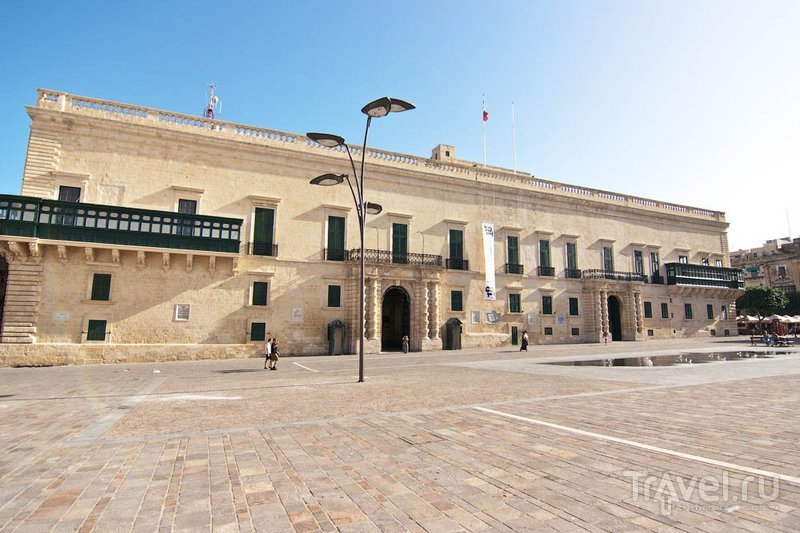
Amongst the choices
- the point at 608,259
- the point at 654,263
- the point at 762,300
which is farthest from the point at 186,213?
the point at 762,300

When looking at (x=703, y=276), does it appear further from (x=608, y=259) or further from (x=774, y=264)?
(x=774, y=264)

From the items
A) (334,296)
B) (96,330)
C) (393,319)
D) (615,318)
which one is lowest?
(96,330)

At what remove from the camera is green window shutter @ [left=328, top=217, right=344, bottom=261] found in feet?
84.2

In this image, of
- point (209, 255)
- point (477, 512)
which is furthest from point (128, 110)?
point (477, 512)

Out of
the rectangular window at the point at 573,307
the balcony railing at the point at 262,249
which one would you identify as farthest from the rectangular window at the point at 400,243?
the rectangular window at the point at 573,307

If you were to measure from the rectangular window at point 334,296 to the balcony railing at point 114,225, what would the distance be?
6.02m

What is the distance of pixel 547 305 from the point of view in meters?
32.1

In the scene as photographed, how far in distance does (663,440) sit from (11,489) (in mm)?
6733

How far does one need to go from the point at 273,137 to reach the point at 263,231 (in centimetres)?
600

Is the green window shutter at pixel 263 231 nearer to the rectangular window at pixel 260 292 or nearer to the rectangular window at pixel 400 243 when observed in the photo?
the rectangular window at pixel 260 292

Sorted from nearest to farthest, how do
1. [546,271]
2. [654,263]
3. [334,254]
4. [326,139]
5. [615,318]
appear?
[326,139], [334,254], [546,271], [615,318], [654,263]

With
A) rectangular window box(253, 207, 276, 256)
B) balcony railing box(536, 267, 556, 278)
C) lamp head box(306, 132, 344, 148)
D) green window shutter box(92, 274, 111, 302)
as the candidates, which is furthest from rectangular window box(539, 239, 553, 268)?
green window shutter box(92, 274, 111, 302)

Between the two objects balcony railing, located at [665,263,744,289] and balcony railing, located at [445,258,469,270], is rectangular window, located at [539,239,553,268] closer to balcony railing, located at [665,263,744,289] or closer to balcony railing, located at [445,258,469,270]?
balcony railing, located at [445,258,469,270]

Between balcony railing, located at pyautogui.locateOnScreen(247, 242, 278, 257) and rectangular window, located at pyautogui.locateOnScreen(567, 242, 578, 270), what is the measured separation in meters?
23.2
